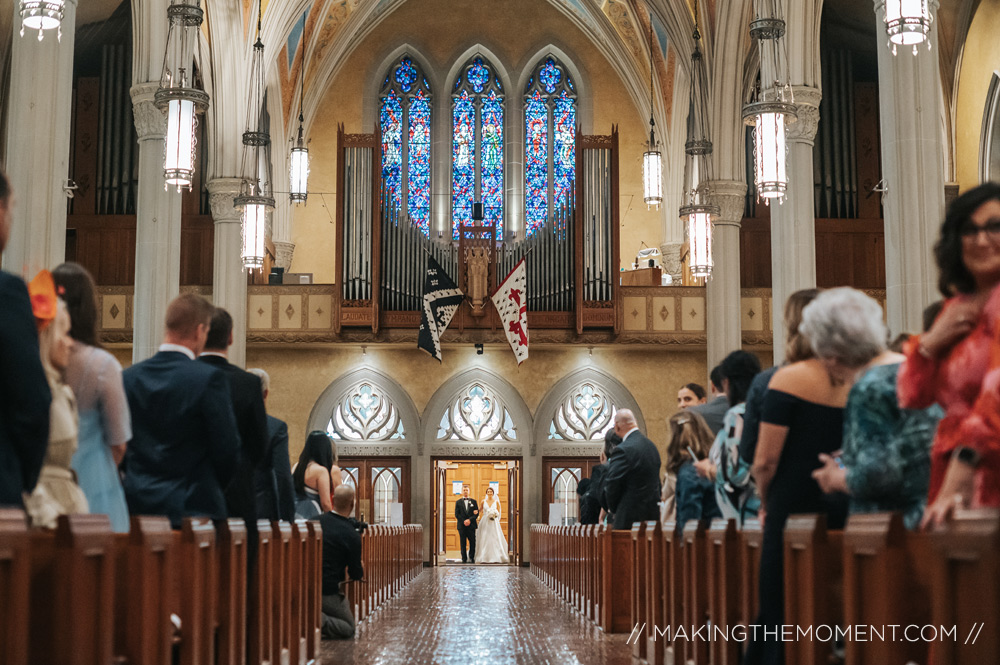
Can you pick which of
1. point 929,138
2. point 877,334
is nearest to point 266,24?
point 929,138

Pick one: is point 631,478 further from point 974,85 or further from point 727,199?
point 974,85

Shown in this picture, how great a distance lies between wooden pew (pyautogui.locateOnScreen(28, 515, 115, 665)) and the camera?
254cm

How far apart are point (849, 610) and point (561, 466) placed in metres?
17.4

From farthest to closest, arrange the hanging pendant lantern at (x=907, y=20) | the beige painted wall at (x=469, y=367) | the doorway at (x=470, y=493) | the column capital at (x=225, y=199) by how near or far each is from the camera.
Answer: the doorway at (x=470, y=493)
the beige painted wall at (x=469, y=367)
the column capital at (x=225, y=199)
the hanging pendant lantern at (x=907, y=20)

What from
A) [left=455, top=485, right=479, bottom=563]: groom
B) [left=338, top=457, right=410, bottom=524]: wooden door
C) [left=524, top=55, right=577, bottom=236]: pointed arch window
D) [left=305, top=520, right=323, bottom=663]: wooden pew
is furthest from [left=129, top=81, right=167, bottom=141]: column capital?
[left=524, top=55, right=577, bottom=236]: pointed arch window

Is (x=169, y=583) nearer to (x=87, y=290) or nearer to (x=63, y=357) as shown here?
(x=63, y=357)

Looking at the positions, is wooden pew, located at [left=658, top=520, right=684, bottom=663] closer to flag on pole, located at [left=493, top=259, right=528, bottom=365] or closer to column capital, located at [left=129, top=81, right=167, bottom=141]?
column capital, located at [left=129, top=81, right=167, bottom=141]

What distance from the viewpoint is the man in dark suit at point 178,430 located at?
410 cm

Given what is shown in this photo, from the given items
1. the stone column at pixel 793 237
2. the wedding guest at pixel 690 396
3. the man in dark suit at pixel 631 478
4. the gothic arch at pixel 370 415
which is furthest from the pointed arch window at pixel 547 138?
the wedding guest at pixel 690 396

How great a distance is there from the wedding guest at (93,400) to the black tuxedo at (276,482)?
64.1 inches

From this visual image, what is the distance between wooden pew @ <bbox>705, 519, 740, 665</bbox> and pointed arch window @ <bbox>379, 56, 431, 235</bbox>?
1857cm

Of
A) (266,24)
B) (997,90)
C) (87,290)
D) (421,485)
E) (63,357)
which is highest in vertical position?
(266,24)

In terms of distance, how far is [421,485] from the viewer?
64.9 ft

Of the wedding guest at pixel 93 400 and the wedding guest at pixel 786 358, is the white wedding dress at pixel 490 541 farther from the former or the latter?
the wedding guest at pixel 93 400
